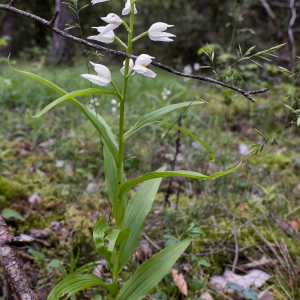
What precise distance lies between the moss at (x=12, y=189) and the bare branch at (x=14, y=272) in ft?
3.12

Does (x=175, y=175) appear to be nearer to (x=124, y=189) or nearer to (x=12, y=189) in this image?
(x=124, y=189)

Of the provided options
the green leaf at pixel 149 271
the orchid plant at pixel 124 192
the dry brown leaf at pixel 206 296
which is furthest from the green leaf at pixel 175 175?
the dry brown leaf at pixel 206 296

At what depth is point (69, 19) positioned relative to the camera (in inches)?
206

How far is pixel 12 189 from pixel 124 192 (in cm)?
115

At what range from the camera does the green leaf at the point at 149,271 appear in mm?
938

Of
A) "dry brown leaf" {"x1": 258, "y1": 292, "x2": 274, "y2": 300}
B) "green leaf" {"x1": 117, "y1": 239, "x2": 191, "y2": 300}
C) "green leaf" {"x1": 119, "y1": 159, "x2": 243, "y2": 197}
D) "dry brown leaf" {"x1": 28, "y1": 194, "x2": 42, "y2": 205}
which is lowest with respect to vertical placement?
"dry brown leaf" {"x1": 258, "y1": 292, "x2": 274, "y2": 300}

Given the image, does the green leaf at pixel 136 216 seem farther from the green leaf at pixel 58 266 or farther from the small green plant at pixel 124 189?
the green leaf at pixel 58 266

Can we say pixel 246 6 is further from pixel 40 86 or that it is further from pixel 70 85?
pixel 40 86

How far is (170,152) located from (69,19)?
14.7ft

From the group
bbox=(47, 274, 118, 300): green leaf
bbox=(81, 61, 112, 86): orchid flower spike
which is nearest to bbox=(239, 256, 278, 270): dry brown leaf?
bbox=(47, 274, 118, 300): green leaf

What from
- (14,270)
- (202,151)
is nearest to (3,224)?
(14,270)

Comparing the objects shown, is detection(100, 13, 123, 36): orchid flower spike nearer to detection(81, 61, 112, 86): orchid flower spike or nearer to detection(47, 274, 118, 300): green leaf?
detection(81, 61, 112, 86): orchid flower spike

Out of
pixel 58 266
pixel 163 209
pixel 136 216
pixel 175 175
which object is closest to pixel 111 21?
pixel 175 175

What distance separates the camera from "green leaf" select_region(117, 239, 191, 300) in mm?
938
